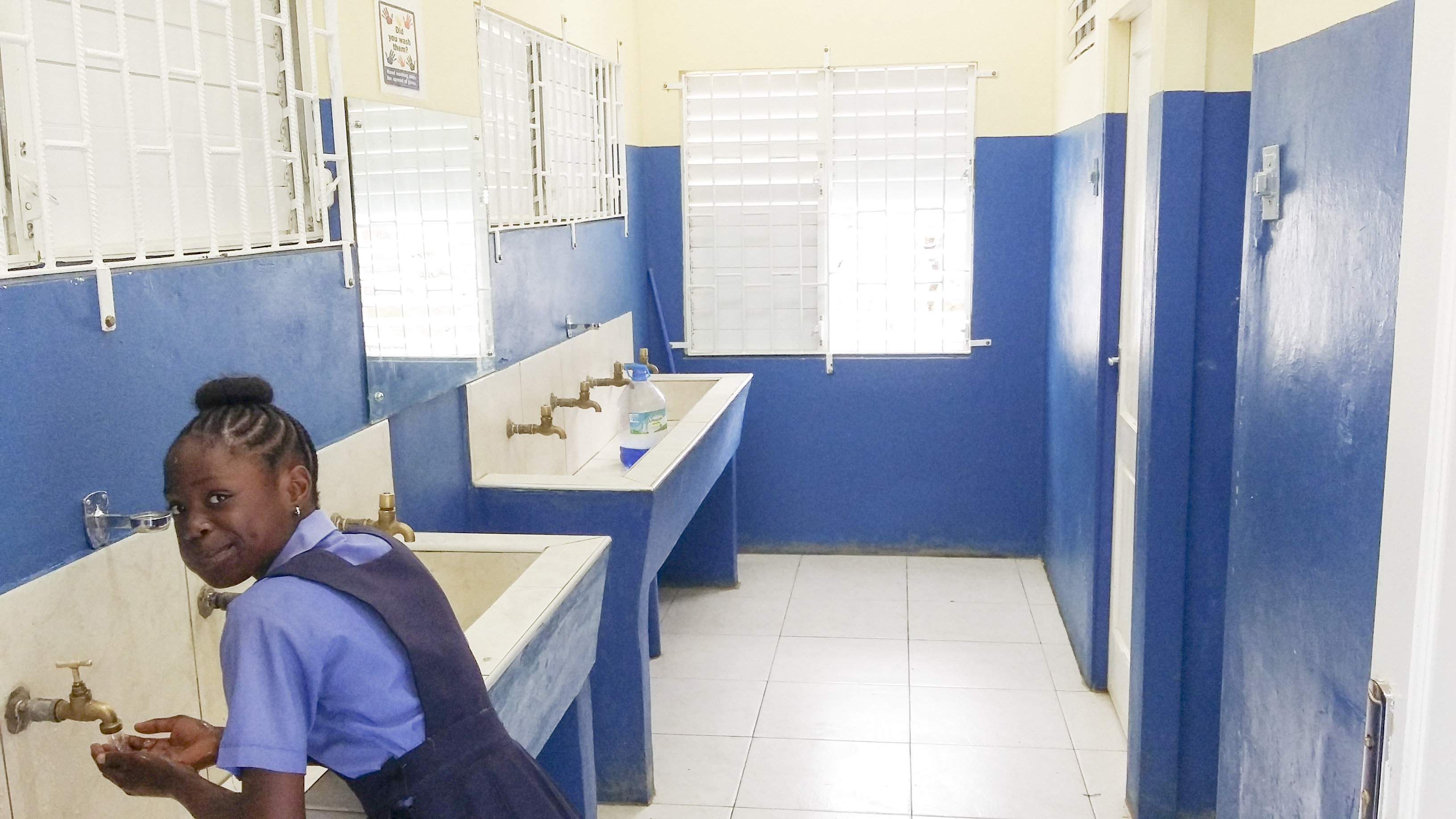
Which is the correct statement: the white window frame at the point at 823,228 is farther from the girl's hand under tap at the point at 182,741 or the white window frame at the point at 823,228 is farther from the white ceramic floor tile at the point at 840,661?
the girl's hand under tap at the point at 182,741

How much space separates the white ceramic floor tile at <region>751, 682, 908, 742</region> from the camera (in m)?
3.55

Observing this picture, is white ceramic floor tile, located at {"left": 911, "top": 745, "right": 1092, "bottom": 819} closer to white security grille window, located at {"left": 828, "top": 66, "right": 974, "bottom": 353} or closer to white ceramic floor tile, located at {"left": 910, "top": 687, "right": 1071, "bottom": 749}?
white ceramic floor tile, located at {"left": 910, "top": 687, "right": 1071, "bottom": 749}

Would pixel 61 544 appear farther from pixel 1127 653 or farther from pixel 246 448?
pixel 1127 653

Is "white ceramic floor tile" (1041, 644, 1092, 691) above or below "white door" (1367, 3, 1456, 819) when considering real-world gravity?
below

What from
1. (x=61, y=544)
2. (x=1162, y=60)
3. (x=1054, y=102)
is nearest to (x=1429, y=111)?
(x=61, y=544)

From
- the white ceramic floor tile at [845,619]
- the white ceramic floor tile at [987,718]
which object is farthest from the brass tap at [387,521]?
the white ceramic floor tile at [845,619]

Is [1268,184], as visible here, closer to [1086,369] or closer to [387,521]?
[387,521]

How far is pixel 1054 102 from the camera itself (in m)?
4.75

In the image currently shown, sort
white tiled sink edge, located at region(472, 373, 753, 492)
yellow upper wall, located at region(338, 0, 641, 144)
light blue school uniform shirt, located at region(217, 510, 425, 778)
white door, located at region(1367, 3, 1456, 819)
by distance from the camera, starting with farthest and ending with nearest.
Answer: white tiled sink edge, located at region(472, 373, 753, 492) < yellow upper wall, located at region(338, 0, 641, 144) < light blue school uniform shirt, located at region(217, 510, 425, 778) < white door, located at region(1367, 3, 1456, 819)

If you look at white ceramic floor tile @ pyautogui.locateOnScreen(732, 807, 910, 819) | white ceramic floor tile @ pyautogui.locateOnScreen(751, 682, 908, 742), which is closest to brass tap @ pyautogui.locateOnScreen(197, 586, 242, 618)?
white ceramic floor tile @ pyautogui.locateOnScreen(732, 807, 910, 819)

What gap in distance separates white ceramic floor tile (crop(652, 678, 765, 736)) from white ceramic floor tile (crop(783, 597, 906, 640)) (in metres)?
0.53

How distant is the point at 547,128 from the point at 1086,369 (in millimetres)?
1938

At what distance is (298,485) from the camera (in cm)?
132

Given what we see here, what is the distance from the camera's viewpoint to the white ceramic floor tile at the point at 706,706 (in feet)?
11.8
